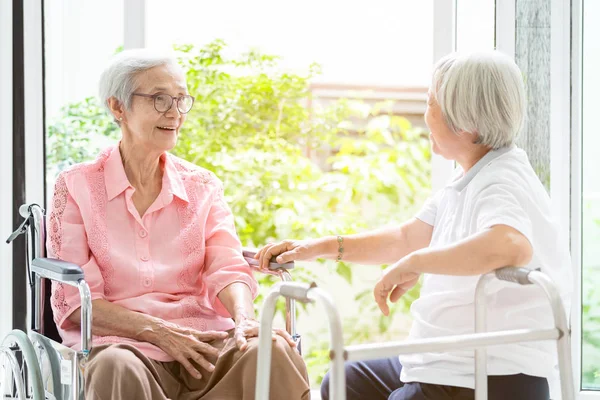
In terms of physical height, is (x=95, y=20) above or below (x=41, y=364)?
above

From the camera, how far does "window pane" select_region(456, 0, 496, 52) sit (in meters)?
2.63

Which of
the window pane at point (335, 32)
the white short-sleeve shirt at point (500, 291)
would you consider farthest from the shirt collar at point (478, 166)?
the window pane at point (335, 32)

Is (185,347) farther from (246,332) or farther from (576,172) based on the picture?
(576,172)

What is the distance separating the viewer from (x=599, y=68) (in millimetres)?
2590

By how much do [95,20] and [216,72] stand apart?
37.9 inches

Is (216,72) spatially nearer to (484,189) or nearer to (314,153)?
(314,153)

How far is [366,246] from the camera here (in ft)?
6.79

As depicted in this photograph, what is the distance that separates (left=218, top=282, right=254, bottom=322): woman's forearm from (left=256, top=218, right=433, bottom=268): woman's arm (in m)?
0.10

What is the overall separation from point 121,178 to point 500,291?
1063 millimetres

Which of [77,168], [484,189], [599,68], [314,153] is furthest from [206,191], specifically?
[314,153]

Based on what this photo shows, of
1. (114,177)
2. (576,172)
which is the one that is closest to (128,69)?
(114,177)

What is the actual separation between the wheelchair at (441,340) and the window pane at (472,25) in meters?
1.28

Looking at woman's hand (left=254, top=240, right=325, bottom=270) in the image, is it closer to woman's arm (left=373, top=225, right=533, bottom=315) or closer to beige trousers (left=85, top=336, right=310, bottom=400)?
beige trousers (left=85, top=336, right=310, bottom=400)

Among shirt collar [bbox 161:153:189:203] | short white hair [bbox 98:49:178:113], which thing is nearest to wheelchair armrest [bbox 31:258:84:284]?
shirt collar [bbox 161:153:189:203]
